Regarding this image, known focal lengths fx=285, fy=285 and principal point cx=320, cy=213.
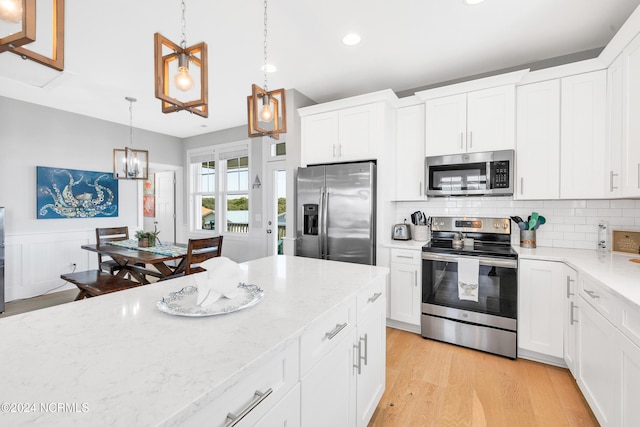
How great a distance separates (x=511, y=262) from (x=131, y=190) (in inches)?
225

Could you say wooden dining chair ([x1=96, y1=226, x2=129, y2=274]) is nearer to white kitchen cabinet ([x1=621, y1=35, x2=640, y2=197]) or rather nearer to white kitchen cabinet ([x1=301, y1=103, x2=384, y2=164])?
white kitchen cabinet ([x1=301, y1=103, x2=384, y2=164])

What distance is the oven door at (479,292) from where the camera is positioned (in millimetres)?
2424

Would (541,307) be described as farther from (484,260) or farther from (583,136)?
(583,136)

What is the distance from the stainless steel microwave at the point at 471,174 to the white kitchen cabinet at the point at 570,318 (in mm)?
863

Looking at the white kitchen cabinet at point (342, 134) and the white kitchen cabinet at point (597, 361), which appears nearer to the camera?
the white kitchen cabinet at point (597, 361)

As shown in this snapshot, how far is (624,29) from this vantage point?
1.91 metres

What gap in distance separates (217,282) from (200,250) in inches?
81.1

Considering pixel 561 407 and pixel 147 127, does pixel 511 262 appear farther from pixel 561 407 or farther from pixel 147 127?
pixel 147 127

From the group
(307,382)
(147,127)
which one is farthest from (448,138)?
(147,127)

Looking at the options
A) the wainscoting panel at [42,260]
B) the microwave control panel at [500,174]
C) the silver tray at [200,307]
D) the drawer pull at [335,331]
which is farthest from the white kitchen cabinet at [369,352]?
the wainscoting panel at [42,260]

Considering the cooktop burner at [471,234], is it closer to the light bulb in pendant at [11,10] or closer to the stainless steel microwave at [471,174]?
the stainless steel microwave at [471,174]

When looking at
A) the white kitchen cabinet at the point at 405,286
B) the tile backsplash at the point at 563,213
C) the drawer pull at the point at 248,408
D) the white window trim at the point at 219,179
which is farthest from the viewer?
the white window trim at the point at 219,179

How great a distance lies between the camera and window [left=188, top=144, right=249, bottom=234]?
17.0ft

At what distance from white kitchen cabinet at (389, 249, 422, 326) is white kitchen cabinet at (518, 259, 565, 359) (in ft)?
2.76
